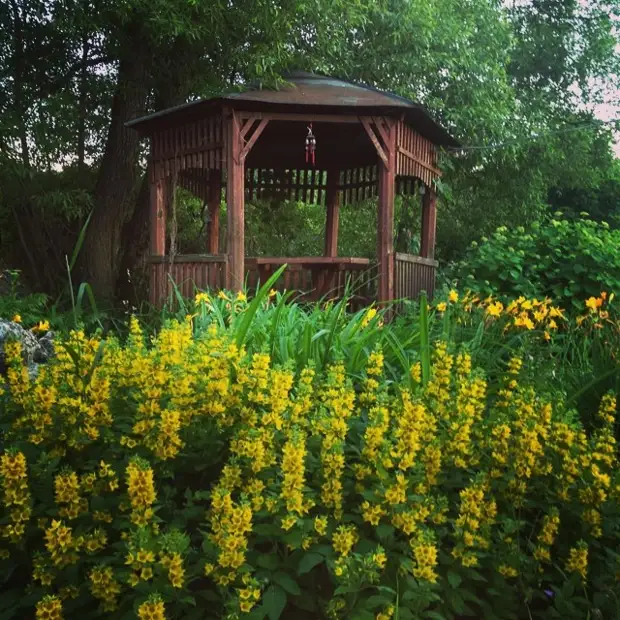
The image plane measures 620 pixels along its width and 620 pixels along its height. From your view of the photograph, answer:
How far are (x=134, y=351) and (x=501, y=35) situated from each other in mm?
14271

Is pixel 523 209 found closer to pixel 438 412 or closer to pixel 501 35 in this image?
pixel 501 35

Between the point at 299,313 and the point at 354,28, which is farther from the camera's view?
the point at 354,28

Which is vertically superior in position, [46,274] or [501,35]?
[501,35]

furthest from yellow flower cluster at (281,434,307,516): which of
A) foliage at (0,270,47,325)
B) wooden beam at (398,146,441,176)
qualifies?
wooden beam at (398,146,441,176)

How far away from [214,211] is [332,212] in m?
1.85

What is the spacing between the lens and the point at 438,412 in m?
2.38

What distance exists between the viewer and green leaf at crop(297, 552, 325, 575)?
178 cm

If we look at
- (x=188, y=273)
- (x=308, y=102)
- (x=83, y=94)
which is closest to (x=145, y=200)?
(x=83, y=94)

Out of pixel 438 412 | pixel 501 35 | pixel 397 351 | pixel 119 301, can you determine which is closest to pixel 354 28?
pixel 501 35

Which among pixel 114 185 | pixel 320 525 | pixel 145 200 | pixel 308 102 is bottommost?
pixel 320 525

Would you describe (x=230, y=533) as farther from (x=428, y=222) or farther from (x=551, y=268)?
(x=428, y=222)

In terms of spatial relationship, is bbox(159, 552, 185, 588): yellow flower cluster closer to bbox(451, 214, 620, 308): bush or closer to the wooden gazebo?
the wooden gazebo

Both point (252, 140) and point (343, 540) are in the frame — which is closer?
point (343, 540)

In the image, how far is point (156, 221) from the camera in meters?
8.96
